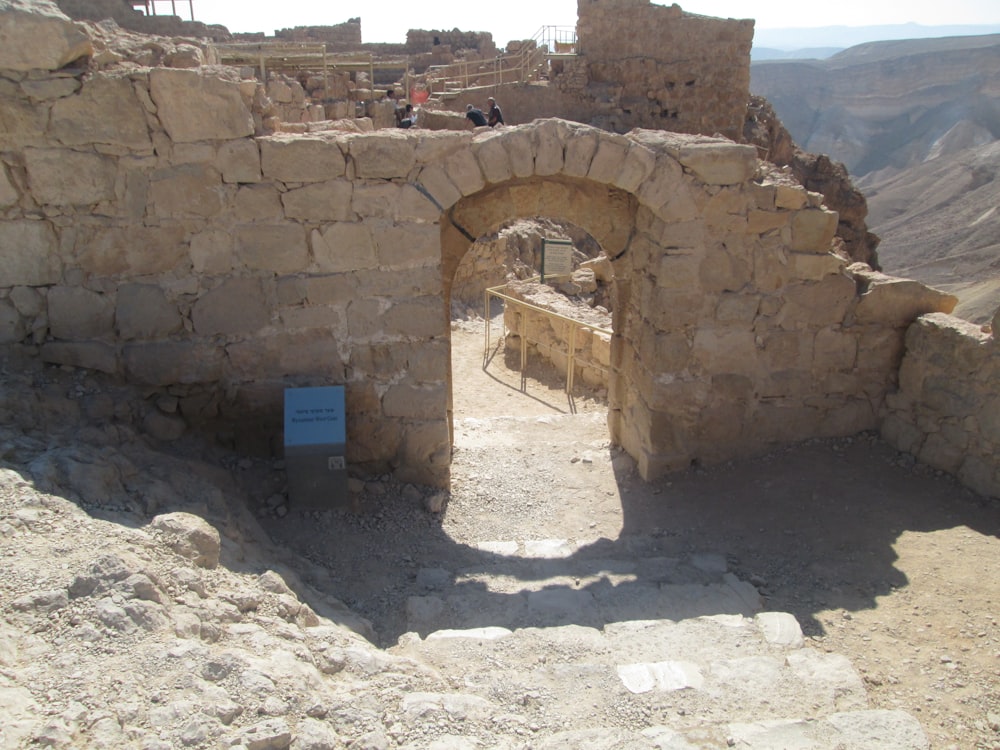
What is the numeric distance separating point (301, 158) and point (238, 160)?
0.41 metres

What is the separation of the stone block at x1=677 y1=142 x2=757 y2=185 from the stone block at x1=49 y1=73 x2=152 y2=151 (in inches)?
145

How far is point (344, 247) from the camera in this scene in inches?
202

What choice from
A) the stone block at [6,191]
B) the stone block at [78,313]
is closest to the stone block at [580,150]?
the stone block at [78,313]

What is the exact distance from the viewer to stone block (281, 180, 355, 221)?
16.3 ft

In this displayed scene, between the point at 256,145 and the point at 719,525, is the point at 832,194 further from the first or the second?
the point at 256,145

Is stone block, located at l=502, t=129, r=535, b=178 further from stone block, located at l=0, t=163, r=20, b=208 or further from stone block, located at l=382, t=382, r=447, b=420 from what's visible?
stone block, located at l=0, t=163, r=20, b=208

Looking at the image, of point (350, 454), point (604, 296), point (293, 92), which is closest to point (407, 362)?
point (350, 454)

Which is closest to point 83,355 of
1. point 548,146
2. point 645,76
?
point 548,146

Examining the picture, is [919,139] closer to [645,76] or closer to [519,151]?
[645,76]

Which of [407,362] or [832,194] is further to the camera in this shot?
[832,194]

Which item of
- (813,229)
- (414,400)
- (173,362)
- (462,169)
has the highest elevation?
(462,169)

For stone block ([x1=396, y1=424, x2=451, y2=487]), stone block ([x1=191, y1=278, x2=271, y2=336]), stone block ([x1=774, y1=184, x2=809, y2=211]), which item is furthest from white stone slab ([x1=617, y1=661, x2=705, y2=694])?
stone block ([x1=774, y1=184, x2=809, y2=211])

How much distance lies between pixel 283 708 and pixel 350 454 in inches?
121

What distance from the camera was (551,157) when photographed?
5.17 meters
